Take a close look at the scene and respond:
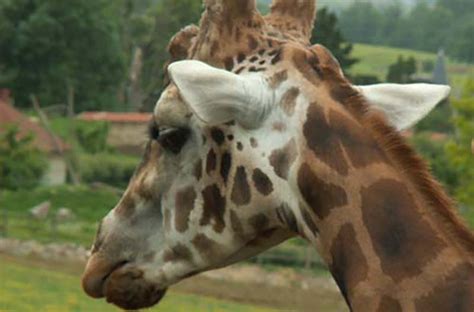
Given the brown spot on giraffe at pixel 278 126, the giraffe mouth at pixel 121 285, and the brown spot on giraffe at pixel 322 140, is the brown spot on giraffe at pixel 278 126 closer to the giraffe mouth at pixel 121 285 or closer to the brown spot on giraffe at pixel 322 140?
the brown spot on giraffe at pixel 322 140

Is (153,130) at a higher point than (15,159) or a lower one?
higher

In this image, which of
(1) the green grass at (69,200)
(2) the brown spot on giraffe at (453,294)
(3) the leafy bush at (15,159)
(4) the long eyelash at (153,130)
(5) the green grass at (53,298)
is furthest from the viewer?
(1) the green grass at (69,200)

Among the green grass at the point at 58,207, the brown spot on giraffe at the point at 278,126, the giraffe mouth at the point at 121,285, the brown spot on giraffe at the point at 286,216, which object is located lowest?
the green grass at the point at 58,207

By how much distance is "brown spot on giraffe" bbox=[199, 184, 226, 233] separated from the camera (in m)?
5.18

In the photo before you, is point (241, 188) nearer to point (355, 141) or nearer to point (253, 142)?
point (253, 142)

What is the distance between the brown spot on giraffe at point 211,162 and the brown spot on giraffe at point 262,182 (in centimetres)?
22

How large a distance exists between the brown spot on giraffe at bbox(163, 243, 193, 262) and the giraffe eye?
14.5 inches

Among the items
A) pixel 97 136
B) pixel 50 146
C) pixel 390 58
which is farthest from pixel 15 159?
pixel 390 58

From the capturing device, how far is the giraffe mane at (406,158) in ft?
15.3

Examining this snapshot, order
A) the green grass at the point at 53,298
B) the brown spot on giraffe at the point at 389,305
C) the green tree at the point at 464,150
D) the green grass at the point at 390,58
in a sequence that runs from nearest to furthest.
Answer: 1. the brown spot on giraffe at the point at 389,305
2. the green grass at the point at 53,298
3. the green tree at the point at 464,150
4. the green grass at the point at 390,58

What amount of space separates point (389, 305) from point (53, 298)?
71.2ft

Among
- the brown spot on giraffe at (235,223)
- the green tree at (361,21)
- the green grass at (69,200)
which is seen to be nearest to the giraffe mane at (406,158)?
the brown spot on giraffe at (235,223)

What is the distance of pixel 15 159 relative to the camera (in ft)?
182

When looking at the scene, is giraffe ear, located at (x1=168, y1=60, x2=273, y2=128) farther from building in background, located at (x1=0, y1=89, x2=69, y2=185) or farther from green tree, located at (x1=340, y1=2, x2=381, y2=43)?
green tree, located at (x1=340, y1=2, x2=381, y2=43)
